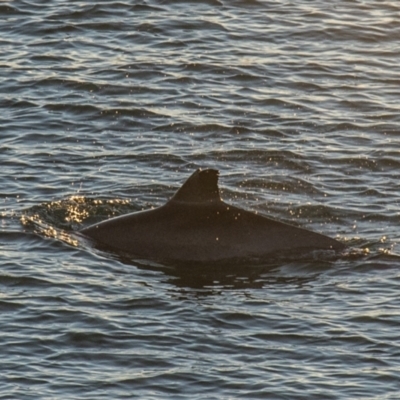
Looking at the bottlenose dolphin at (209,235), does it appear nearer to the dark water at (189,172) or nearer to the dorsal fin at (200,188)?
the dorsal fin at (200,188)

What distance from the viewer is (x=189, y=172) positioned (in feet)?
65.8

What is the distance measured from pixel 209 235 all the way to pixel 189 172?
12.5ft

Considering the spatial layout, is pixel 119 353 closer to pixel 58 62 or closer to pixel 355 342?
pixel 355 342

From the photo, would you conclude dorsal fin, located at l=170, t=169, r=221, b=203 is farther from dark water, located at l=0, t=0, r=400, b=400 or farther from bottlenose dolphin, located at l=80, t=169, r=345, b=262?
dark water, located at l=0, t=0, r=400, b=400

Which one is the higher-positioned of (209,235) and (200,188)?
(200,188)

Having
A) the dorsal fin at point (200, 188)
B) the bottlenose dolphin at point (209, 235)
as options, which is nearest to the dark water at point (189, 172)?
the bottlenose dolphin at point (209, 235)

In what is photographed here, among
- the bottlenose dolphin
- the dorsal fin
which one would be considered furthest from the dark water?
the dorsal fin

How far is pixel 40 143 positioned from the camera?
834 inches

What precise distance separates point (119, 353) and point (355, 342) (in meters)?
2.40

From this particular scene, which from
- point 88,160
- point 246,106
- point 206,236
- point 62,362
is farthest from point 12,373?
point 246,106

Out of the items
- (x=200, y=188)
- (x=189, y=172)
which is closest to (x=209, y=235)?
(x=200, y=188)

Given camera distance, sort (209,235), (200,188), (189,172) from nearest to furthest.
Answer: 1. (200,188)
2. (209,235)
3. (189,172)

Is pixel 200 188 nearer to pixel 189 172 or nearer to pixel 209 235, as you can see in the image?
pixel 209 235

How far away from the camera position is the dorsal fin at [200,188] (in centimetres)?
1577
